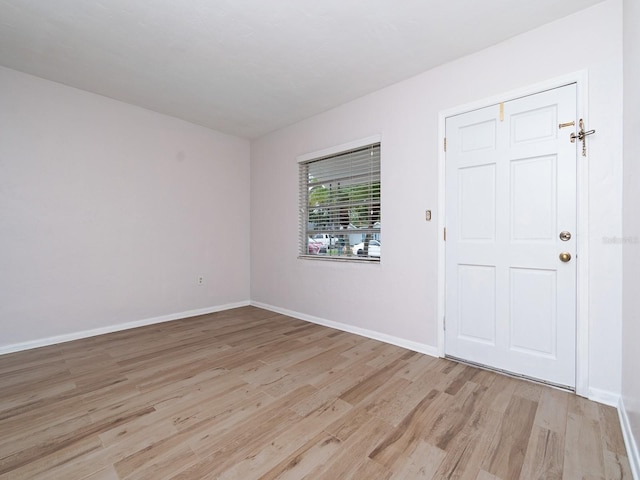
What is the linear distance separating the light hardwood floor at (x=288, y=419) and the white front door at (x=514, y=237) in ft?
0.92

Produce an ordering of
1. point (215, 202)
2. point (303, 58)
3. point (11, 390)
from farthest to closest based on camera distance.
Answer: point (215, 202), point (303, 58), point (11, 390)

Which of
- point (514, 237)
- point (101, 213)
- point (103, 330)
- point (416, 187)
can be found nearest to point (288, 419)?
point (514, 237)

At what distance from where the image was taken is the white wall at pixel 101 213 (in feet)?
9.29

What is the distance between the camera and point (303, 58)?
2.58 meters

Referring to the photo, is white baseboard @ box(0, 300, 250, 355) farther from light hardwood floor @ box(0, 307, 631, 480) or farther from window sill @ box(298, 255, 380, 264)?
window sill @ box(298, 255, 380, 264)

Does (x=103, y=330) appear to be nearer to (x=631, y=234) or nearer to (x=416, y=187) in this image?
(x=416, y=187)

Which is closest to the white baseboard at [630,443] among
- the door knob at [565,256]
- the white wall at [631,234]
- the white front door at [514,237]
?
the white wall at [631,234]

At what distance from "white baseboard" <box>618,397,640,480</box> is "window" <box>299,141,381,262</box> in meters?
2.06

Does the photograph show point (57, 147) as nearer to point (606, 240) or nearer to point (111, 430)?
point (111, 430)

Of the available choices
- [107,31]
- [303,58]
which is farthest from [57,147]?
[303,58]

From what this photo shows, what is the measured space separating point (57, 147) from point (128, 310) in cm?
197

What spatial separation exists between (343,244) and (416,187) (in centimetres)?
122

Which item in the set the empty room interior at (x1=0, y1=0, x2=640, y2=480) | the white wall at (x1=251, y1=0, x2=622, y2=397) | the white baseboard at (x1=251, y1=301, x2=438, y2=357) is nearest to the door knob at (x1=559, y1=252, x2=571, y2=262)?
the empty room interior at (x1=0, y1=0, x2=640, y2=480)

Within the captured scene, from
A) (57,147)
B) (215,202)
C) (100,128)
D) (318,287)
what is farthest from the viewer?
(215,202)
